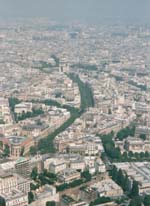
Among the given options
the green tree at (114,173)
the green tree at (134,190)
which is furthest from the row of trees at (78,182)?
the green tree at (134,190)

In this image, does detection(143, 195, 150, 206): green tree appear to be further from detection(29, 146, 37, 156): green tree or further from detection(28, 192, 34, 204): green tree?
detection(29, 146, 37, 156): green tree

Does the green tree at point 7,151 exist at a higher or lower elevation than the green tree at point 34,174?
higher

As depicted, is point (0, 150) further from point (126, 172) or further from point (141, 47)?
point (141, 47)

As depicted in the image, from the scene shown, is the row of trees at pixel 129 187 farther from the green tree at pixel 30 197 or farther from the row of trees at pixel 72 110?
the row of trees at pixel 72 110

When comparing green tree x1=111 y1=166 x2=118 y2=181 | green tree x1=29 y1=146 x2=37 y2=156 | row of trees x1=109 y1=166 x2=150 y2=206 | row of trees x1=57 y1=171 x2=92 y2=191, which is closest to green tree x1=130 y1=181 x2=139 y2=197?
row of trees x1=109 y1=166 x2=150 y2=206

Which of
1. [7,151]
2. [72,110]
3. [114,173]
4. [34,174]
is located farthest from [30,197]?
[72,110]

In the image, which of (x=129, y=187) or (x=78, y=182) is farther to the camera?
(x=78, y=182)

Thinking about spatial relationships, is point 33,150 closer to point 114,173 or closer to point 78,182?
point 78,182

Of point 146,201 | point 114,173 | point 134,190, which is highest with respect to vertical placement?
point 114,173

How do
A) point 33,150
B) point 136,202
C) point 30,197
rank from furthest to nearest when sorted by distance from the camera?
point 33,150 → point 30,197 → point 136,202

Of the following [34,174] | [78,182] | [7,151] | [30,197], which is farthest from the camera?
[7,151]

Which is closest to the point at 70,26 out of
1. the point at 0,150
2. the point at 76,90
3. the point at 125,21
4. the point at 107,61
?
the point at 125,21
